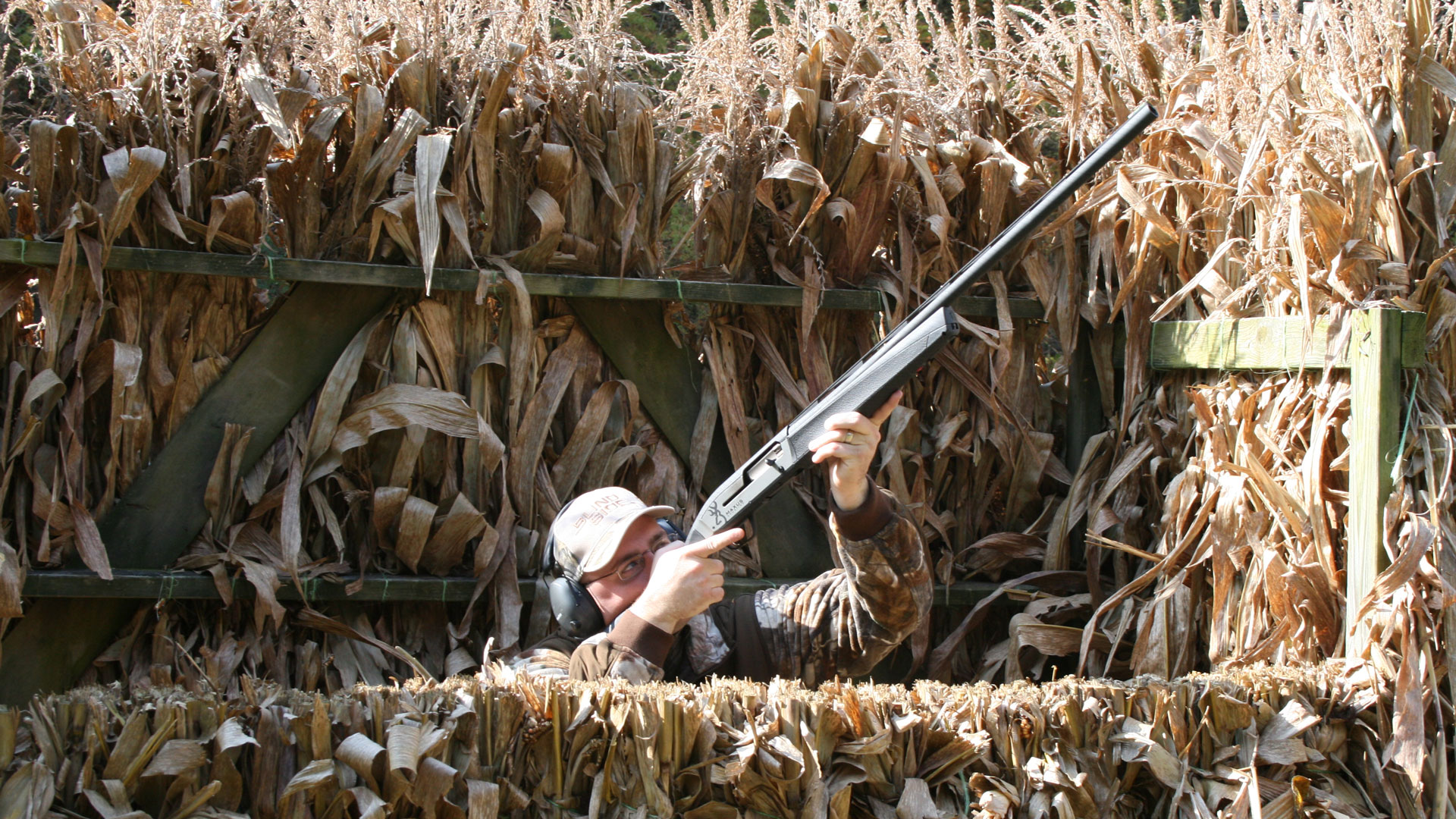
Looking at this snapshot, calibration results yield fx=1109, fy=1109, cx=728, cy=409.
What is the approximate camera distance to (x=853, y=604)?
2.64 m

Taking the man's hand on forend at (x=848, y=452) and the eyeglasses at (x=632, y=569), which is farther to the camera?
the eyeglasses at (x=632, y=569)

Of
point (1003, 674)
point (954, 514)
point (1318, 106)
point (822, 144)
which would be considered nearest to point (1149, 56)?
point (1318, 106)

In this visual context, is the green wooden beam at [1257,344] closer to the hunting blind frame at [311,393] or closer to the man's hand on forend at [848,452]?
the hunting blind frame at [311,393]

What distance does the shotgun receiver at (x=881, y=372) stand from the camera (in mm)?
2455

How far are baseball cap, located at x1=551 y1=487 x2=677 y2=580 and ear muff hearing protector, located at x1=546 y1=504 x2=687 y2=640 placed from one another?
3cm

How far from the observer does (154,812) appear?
6.08 ft

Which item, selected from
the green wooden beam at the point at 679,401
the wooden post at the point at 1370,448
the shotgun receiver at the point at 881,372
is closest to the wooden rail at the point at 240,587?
the green wooden beam at the point at 679,401

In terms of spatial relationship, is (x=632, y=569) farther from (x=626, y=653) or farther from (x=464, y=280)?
(x=464, y=280)

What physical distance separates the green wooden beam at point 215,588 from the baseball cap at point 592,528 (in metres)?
0.35

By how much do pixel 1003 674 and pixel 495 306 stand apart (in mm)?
1795

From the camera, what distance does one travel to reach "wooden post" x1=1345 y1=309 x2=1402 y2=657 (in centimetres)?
257

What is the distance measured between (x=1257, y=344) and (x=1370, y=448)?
41cm

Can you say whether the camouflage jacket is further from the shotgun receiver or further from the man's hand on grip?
the shotgun receiver

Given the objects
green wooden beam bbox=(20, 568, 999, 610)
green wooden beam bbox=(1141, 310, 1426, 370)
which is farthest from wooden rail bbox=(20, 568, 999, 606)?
green wooden beam bbox=(1141, 310, 1426, 370)
